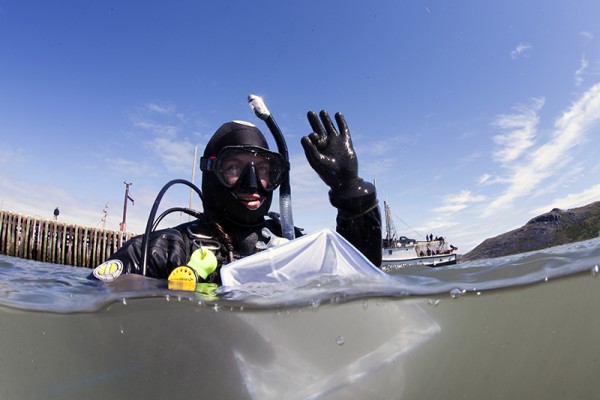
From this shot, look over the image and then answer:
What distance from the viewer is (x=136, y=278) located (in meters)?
2.98

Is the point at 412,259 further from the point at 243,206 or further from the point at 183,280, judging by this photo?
the point at 183,280

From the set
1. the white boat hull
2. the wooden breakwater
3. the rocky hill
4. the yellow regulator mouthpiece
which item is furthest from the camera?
the white boat hull

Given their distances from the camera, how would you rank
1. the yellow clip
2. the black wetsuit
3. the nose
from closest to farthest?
the yellow clip → the black wetsuit → the nose

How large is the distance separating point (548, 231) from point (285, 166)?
38.7 feet

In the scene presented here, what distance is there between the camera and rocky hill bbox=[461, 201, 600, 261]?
11109 mm

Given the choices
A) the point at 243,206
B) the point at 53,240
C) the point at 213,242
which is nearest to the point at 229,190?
the point at 243,206

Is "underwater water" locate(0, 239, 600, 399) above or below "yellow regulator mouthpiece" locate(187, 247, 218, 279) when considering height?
below

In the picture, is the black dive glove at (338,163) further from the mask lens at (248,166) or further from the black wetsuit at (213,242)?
the mask lens at (248,166)

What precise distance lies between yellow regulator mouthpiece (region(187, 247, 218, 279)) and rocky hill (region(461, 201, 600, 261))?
34.1 ft

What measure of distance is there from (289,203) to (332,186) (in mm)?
532

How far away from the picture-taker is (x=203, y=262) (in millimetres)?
3229

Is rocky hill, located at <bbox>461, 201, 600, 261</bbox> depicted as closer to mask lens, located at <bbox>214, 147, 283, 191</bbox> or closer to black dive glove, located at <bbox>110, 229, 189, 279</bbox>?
mask lens, located at <bbox>214, 147, 283, 191</bbox>

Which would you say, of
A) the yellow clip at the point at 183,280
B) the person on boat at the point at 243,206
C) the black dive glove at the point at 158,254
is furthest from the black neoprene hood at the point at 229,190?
the yellow clip at the point at 183,280

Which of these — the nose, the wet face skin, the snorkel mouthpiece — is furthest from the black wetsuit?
the snorkel mouthpiece
